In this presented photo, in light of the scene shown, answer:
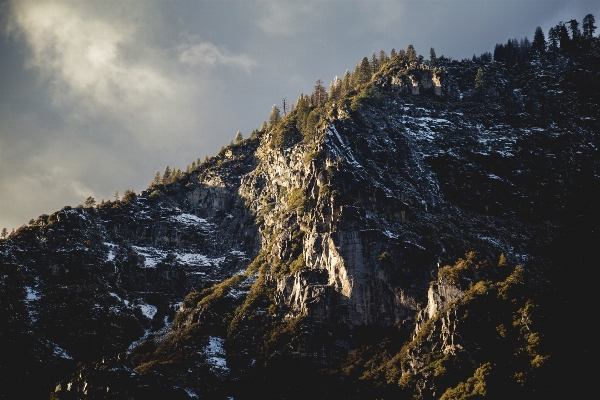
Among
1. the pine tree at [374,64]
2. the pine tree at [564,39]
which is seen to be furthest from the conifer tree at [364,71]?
the pine tree at [564,39]

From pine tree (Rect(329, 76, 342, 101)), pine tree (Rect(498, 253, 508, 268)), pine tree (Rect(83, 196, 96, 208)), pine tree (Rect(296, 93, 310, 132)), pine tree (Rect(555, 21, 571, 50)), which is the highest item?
pine tree (Rect(555, 21, 571, 50))

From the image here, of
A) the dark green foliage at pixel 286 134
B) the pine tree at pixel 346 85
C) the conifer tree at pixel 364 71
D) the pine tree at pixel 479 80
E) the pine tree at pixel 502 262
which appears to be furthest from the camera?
the conifer tree at pixel 364 71

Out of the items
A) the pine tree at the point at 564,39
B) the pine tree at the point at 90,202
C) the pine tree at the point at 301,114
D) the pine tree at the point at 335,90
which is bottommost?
the pine tree at the point at 90,202

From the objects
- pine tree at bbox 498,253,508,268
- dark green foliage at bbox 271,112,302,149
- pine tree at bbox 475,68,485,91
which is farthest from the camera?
pine tree at bbox 475,68,485,91

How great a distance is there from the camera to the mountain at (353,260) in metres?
84.7

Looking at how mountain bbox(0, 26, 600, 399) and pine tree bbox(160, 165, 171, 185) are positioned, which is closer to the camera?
mountain bbox(0, 26, 600, 399)

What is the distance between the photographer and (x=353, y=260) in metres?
100

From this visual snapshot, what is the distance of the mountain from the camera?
84.7 m

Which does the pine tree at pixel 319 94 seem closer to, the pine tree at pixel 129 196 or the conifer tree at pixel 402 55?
Result: the conifer tree at pixel 402 55

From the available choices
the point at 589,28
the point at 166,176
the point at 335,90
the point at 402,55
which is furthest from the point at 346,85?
the point at 589,28

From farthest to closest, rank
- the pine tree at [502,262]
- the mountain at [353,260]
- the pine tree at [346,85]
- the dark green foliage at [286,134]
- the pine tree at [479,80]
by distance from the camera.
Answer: the pine tree at [346,85] → the pine tree at [479,80] → the dark green foliage at [286,134] → the pine tree at [502,262] → the mountain at [353,260]

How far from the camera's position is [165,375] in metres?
89.4

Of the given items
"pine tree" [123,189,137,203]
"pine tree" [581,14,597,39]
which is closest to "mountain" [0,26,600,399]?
"pine tree" [123,189,137,203]

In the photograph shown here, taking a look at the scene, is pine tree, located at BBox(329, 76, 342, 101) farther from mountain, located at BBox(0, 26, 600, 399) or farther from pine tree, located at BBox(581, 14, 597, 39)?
pine tree, located at BBox(581, 14, 597, 39)
